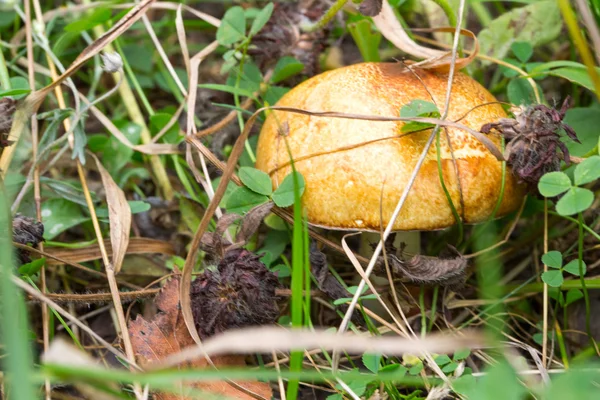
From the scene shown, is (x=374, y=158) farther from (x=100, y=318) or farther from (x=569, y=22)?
(x=100, y=318)

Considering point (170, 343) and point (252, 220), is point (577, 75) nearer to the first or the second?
point (252, 220)

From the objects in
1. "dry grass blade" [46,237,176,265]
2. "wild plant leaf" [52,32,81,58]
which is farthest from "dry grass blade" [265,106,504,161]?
"wild plant leaf" [52,32,81,58]

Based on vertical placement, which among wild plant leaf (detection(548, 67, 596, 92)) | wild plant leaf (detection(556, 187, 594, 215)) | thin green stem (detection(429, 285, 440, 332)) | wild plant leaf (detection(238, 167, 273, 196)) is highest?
wild plant leaf (detection(548, 67, 596, 92))

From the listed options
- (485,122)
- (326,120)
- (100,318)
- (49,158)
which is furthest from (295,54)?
(100,318)

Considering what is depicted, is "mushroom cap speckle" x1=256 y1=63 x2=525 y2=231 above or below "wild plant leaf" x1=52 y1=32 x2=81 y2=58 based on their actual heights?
below

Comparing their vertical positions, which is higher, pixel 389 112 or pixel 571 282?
pixel 389 112

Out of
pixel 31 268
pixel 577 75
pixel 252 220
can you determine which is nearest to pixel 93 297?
pixel 31 268

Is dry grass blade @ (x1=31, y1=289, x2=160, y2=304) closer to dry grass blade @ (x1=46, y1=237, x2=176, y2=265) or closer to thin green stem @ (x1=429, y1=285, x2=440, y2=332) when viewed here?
dry grass blade @ (x1=46, y1=237, x2=176, y2=265)
